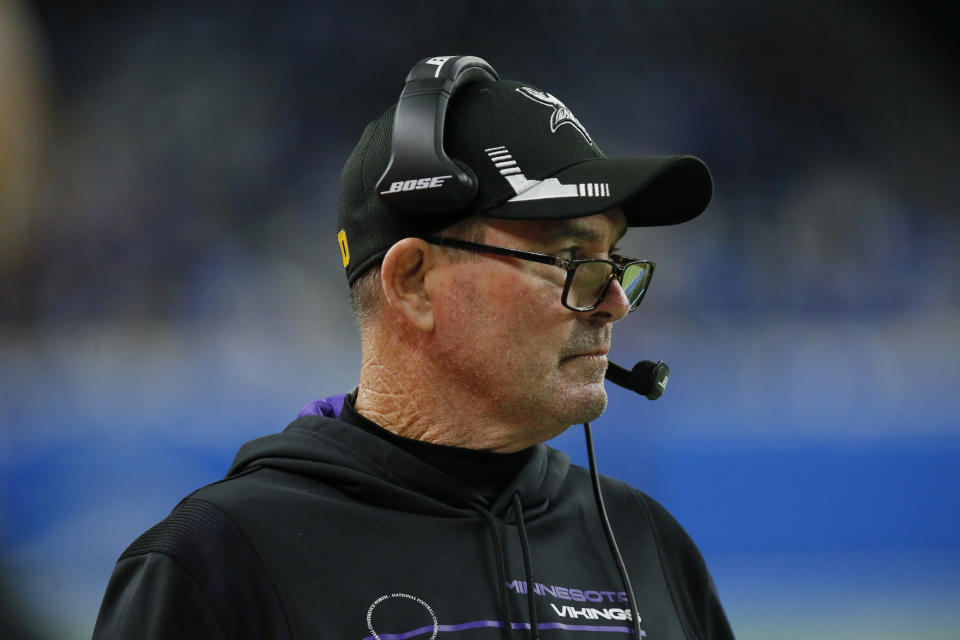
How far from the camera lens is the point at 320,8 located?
8.10 ft

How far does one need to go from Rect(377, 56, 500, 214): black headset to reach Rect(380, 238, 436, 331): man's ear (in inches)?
1.8

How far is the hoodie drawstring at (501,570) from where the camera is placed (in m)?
1.00

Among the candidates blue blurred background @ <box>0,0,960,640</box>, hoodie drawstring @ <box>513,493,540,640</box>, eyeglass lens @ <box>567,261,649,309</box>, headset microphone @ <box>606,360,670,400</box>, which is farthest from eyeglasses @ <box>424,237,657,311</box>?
blue blurred background @ <box>0,0,960,640</box>

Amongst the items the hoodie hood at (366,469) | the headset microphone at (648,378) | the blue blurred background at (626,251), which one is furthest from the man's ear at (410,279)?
the blue blurred background at (626,251)

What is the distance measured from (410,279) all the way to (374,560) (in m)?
0.32

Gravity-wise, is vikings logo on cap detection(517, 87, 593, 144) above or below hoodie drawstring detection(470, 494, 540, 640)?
above

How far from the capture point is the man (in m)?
0.97

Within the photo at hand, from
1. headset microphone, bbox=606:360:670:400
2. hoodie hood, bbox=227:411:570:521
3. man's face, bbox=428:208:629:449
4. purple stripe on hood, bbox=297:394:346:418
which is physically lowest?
hoodie hood, bbox=227:411:570:521

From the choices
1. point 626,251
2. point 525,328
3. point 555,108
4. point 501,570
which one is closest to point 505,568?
point 501,570

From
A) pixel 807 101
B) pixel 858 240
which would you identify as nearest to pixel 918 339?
pixel 858 240

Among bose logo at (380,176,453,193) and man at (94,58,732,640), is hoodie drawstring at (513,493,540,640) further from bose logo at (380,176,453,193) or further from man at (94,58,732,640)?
bose logo at (380,176,453,193)

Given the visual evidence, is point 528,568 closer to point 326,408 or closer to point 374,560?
point 374,560

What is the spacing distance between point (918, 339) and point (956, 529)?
0.51 meters

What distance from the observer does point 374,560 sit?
100 cm
